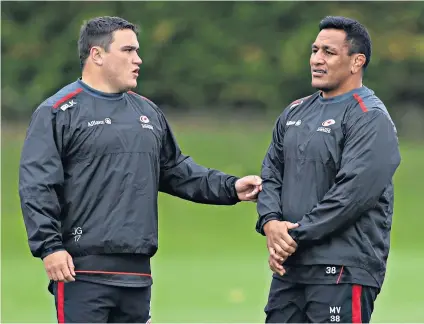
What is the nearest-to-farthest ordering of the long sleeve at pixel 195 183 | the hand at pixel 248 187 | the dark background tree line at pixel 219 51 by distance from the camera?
the hand at pixel 248 187 < the long sleeve at pixel 195 183 < the dark background tree line at pixel 219 51

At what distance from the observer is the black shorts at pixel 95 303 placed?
7176 mm

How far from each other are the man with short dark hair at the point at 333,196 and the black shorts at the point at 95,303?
30.1 inches

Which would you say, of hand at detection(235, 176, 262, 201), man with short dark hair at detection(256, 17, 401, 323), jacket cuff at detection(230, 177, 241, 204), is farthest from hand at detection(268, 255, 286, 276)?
jacket cuff at detection(230, 177, 241, 204)

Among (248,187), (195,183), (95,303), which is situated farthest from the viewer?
(195,183)

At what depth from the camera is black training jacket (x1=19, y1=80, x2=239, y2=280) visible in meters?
7.11

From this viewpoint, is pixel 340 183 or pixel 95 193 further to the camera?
pixel 95 193

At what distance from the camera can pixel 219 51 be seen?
95.2 ft

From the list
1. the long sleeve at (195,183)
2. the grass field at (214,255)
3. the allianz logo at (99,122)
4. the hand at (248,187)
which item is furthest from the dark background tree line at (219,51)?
the allianz logo at (99,122)

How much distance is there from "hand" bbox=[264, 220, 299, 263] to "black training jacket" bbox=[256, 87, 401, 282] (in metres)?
0.04

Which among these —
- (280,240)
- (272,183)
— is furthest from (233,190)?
(280,240)

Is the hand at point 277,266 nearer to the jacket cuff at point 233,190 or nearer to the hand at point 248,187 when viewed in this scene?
the hand at point 248,187

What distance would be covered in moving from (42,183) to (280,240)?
4.24 feet

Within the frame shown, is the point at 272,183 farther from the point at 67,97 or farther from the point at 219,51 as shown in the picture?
the point at 219,51

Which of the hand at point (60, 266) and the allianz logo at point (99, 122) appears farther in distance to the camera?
the allianz logo at point (99, 122)
